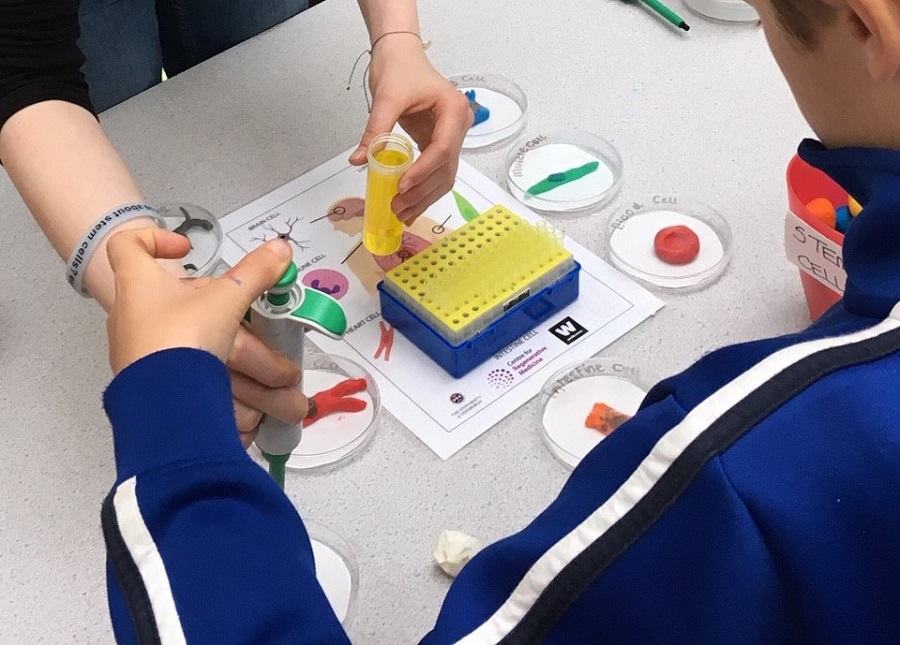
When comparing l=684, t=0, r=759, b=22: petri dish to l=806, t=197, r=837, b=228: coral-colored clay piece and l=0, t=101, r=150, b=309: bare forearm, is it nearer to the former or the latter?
l=806, t=197, r=837, b=228: coral-colored clay piece

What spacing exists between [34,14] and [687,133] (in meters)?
0.56

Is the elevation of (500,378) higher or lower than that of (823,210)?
lower

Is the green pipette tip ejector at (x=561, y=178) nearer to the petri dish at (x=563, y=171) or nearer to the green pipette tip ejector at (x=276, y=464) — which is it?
the petri dish at (x=563, y=171)

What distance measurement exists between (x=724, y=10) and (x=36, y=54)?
26.3 inches

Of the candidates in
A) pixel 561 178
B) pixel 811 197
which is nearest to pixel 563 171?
pixel 561 178

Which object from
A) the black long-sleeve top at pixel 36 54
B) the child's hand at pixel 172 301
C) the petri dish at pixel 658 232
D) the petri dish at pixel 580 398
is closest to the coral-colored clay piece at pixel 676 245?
the petri dish at pixel 658 232

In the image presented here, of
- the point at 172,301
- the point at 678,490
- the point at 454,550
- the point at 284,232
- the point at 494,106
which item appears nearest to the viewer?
the point at 678,490

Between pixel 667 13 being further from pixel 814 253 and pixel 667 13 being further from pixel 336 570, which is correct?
pixel 336 570

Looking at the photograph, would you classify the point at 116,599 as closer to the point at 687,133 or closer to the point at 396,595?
the point at 396,595

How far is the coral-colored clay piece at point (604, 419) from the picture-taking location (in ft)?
2.16

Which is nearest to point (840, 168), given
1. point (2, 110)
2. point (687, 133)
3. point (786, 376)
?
point (786, 376)

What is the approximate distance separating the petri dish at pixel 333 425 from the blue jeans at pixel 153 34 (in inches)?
17.2

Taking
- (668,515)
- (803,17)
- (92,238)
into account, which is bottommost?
(92,238)

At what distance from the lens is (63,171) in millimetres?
690
